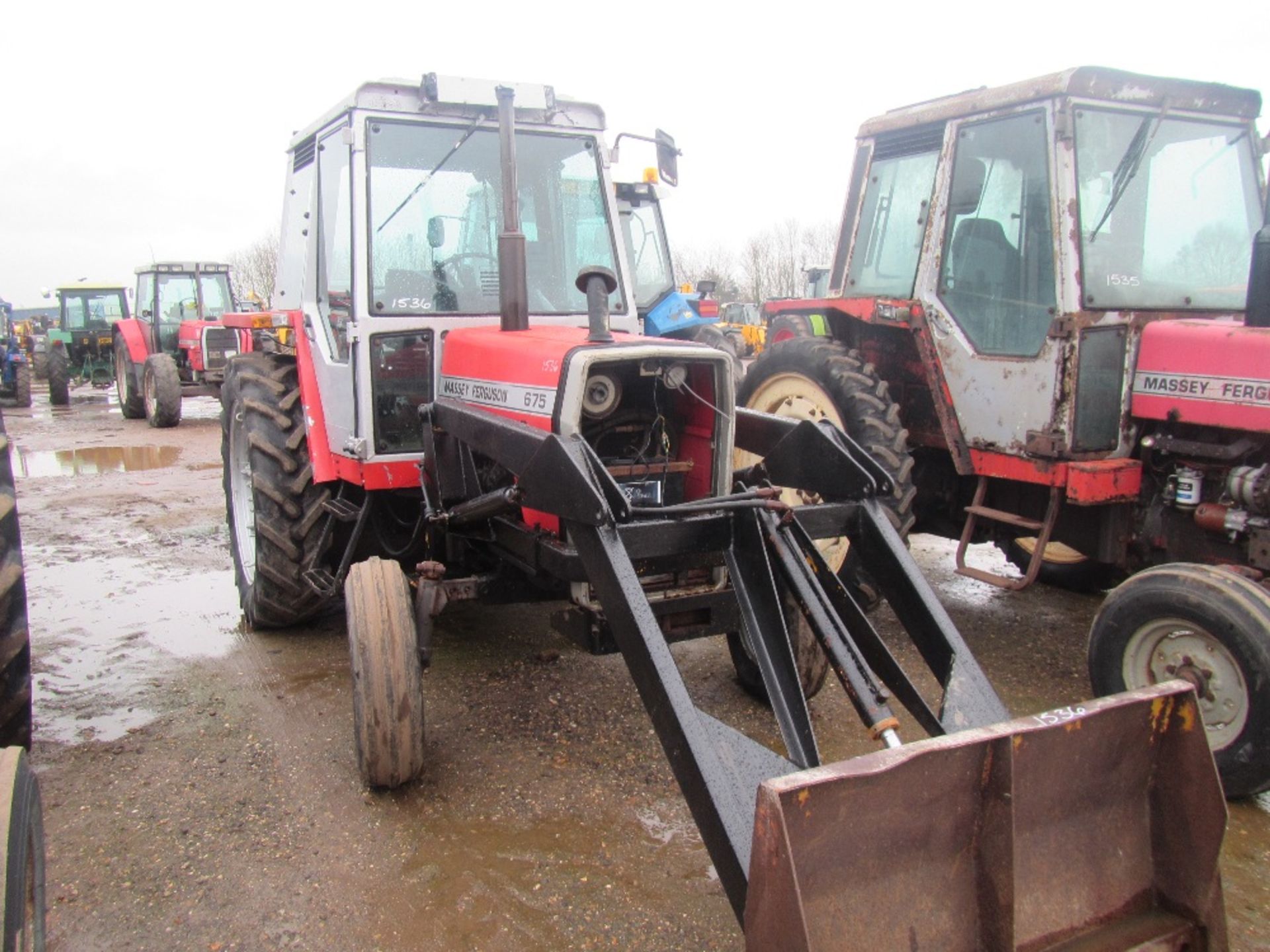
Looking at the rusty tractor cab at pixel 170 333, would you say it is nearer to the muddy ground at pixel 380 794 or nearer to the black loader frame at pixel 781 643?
the muddy ground at pixel 380 794

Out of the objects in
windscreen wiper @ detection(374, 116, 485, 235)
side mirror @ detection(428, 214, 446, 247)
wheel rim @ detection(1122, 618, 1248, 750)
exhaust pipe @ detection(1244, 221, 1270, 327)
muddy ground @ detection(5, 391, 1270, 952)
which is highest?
windscreen wiper @ detection(374, 116, 485, 235)

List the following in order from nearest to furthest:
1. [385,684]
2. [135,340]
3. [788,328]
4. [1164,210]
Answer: [385,684], [1164,210], [788,328], [135,340]

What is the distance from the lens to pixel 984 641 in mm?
4910

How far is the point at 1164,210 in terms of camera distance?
4555 millimetres

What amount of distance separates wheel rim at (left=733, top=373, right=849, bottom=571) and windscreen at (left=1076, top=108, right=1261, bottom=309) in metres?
1.32

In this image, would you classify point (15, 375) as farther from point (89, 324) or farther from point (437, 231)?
point (437, 231)


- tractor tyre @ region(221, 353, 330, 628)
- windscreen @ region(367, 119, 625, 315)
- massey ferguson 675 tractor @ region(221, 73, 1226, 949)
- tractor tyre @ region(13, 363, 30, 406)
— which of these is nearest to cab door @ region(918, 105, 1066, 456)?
massey ferguson 675 tractor @ region(221, 73, 1226, 949)

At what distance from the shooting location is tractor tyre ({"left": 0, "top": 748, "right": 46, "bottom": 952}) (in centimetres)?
186

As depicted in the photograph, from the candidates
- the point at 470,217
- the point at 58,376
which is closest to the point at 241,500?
the point at 470,217

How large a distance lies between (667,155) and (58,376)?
16.6m

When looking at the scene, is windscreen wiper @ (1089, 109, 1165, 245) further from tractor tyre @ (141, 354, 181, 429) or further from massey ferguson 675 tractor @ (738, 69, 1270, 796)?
tractor tyre @ (141, 354, 181, 429)

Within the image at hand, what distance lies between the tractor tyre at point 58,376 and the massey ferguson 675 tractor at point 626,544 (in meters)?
13.9

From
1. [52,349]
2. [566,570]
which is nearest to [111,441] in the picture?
[52,349]

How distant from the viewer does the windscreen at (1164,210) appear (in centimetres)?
433
